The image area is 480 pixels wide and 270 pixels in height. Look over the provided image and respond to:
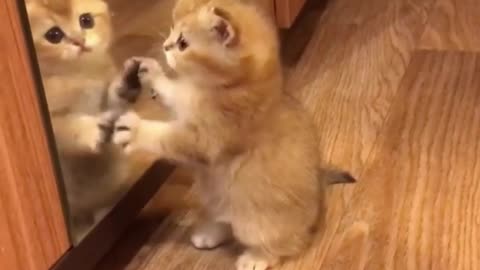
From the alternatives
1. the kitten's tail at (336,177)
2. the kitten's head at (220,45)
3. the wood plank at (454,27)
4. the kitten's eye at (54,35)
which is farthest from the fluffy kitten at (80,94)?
the wood plank at (454,27)

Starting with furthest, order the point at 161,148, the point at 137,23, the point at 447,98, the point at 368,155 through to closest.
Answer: the point at 447,98 → the point at 368,155 → the point at 137,23 → the point at 161,148

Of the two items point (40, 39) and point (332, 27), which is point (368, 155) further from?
point (40, 39)

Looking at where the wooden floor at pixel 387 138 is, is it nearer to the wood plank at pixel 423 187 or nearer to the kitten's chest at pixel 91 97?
the wood plank at pixel 423 187

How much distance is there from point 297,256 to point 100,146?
36 cm

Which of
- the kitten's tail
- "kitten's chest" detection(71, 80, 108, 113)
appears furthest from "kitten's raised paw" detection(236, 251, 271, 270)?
"kitten's chest" detection(71, 80, 108, 113)

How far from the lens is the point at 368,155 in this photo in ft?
4.94

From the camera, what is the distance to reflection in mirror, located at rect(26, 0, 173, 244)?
1032 mm

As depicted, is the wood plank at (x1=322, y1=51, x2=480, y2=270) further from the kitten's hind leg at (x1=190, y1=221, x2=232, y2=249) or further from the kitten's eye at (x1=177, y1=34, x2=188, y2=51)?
the kitten's eye at (x1=177, y1=34, x2=188, y2=51)

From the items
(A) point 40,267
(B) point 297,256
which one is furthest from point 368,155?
(A) point 40,267

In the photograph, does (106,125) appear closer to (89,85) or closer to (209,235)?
(89,85)

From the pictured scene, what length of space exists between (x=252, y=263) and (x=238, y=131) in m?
0.24

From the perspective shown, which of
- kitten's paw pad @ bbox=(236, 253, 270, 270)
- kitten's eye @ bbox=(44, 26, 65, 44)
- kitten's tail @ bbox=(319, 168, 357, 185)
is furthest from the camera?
kitten's tail @ bbox=(319, 168, 357, 185)

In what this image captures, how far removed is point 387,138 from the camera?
155 cm

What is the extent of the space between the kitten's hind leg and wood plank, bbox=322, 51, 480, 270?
0.19m
